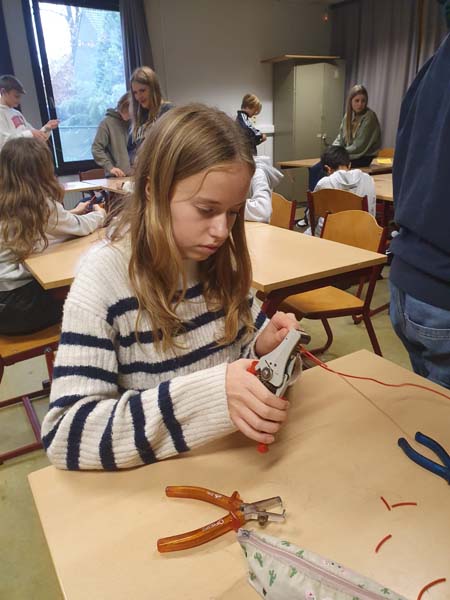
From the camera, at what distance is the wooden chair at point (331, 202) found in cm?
287

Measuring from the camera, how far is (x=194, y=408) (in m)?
0.69

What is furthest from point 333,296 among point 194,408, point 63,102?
point 63,102

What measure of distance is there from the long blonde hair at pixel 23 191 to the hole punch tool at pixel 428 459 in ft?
5.80

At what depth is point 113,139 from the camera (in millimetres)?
4820

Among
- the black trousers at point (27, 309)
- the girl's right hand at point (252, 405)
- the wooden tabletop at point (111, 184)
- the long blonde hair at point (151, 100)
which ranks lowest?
the black trousers at point (27, 309)

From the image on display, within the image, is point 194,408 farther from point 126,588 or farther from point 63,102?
point 63,102

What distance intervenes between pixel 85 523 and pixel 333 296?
6.09 feet

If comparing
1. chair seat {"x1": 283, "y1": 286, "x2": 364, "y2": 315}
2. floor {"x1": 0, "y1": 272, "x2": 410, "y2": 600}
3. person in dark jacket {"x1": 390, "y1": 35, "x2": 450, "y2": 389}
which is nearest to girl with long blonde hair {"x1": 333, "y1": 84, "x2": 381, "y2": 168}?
floor {"x1": 0, "y1": 272, "x2": 410, "y2": 600}

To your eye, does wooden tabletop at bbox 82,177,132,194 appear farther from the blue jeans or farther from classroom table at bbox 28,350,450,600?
classroom table at bbox 28,350,450,600

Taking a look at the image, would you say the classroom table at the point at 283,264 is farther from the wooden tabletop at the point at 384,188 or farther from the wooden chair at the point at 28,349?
the wooden tabletop at the point at 384,188

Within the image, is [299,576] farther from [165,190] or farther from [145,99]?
[145,99]

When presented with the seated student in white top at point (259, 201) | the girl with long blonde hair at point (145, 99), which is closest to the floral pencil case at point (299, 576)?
the seated student in white top at point (259, 201)

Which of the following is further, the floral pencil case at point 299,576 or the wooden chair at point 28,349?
the wooden chair at point 28,349

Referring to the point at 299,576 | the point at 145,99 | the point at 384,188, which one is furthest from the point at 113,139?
the point at 299,576
